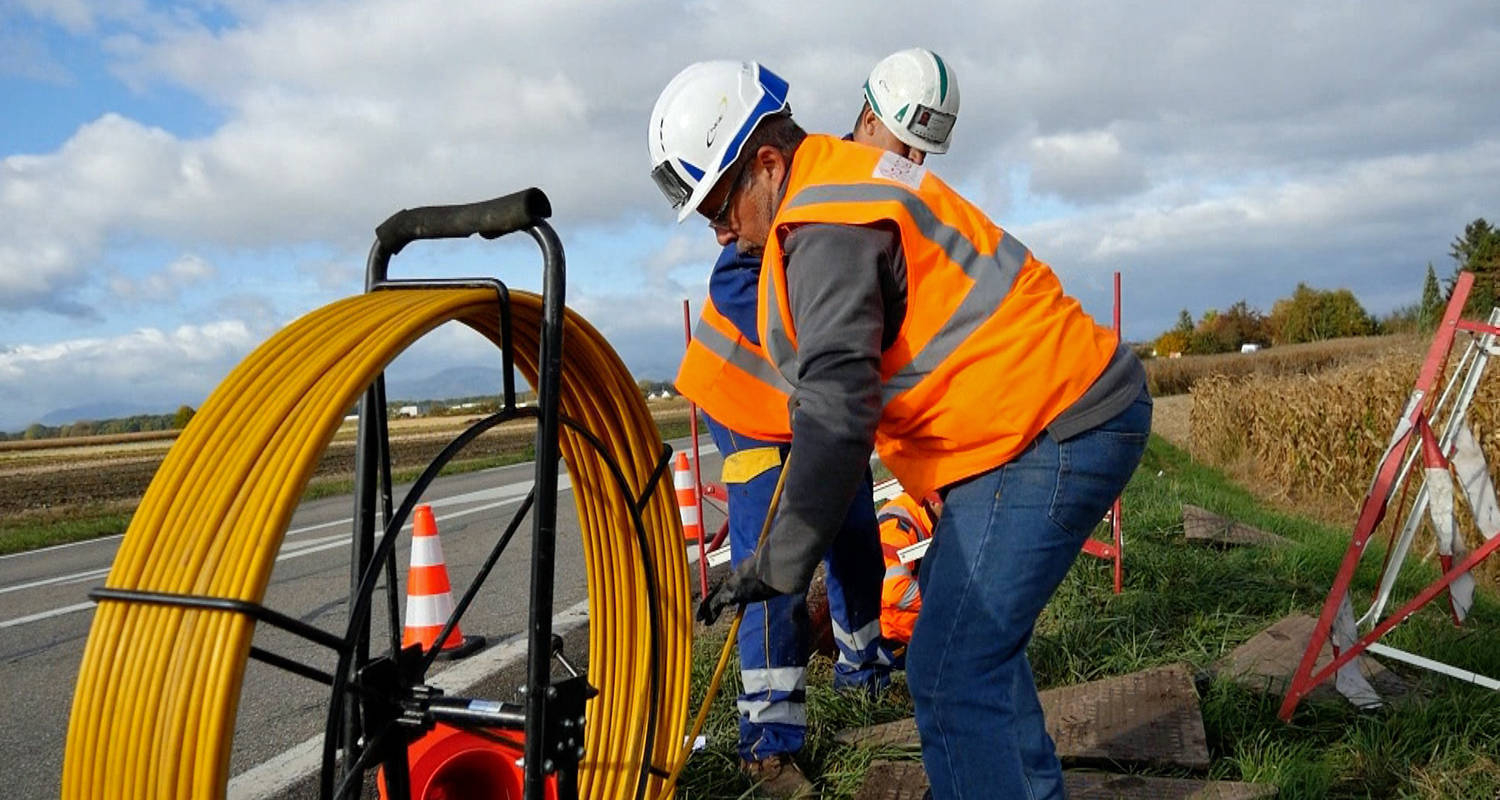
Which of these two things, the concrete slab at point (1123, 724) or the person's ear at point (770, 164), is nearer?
the person's ear at point (770, 164)

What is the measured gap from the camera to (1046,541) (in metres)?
2.55

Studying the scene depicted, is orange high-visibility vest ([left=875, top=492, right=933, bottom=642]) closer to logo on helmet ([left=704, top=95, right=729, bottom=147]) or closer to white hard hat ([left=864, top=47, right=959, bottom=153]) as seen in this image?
white hard hat ([left=864, top=47, right=959, bottom=153])

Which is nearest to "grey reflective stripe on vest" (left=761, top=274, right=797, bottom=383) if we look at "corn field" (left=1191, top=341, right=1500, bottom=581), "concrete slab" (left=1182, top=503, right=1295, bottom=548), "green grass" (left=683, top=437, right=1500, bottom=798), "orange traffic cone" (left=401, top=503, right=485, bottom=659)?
"green grass" (left=683, top=437, right=1500, bottom=798)

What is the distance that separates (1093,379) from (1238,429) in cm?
1336

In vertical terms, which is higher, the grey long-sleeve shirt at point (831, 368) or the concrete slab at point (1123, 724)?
the grey long-sleeve shirt at point (831, 368)

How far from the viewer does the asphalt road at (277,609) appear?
4461mm

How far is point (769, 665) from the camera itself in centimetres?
365

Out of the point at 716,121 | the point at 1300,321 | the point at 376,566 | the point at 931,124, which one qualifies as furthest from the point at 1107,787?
the point at 1300,321

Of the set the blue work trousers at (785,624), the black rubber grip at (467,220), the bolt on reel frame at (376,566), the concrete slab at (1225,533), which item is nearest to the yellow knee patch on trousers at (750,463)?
the blue work trousers at (785,624)

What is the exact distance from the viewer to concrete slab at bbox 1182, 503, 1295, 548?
6801 mm

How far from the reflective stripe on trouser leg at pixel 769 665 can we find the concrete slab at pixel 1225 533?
395 centimetres

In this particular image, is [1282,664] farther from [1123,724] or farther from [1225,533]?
[1225,533]

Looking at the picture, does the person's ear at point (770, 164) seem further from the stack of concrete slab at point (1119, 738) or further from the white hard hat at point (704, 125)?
the stack of concrete slab at point (1119, 738)

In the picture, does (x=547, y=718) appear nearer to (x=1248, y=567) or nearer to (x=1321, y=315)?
(x=1248, y=567)
